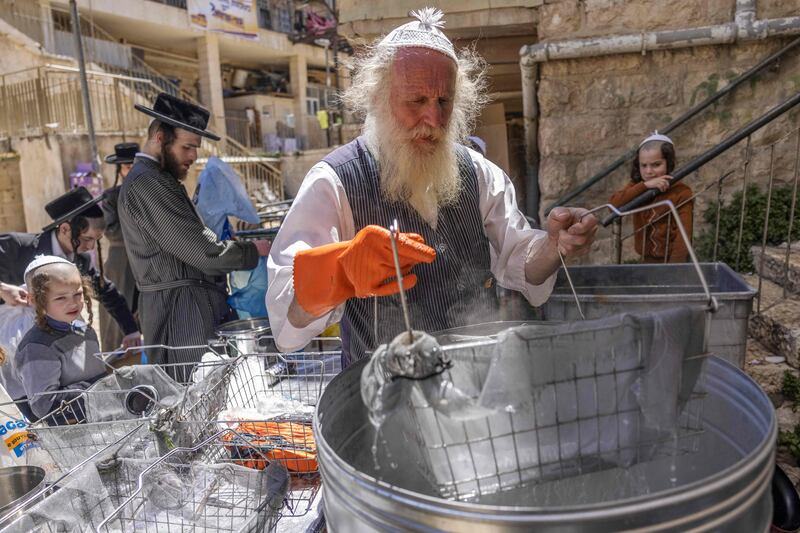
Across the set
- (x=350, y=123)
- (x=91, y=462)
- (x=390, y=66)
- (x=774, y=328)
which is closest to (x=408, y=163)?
(x=390, y=66)

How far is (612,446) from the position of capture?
89 centimetres

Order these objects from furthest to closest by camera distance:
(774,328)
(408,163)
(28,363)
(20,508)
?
(774,328) → (28,363) → (408,163) → (20,508)

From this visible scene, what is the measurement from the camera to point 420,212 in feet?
5.33

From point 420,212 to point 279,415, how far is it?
2.50 feet

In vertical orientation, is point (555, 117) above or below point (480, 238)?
above

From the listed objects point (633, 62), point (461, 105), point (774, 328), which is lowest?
point (774, 328)

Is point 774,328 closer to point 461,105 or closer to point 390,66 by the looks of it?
point 461,105

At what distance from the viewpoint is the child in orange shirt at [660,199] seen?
3.12m

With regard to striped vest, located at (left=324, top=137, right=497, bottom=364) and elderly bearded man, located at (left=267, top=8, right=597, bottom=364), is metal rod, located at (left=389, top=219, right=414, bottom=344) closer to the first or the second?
elderly bearded man, located at (left=267, top=8, right=597, bottom=364)

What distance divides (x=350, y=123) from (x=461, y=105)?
13.1ft

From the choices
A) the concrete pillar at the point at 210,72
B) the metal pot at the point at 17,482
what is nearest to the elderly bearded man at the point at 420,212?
the metal pot at the point at 17,482

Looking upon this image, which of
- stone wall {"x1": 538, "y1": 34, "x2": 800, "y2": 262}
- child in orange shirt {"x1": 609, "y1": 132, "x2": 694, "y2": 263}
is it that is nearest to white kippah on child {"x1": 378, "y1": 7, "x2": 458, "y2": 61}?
child in orange shirt {"x1": 609, "y1": 132, "x2": 694, "y2": 263}

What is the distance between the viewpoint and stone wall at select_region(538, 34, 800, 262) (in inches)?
149

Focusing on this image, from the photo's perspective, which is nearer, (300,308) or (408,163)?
(300,308)
